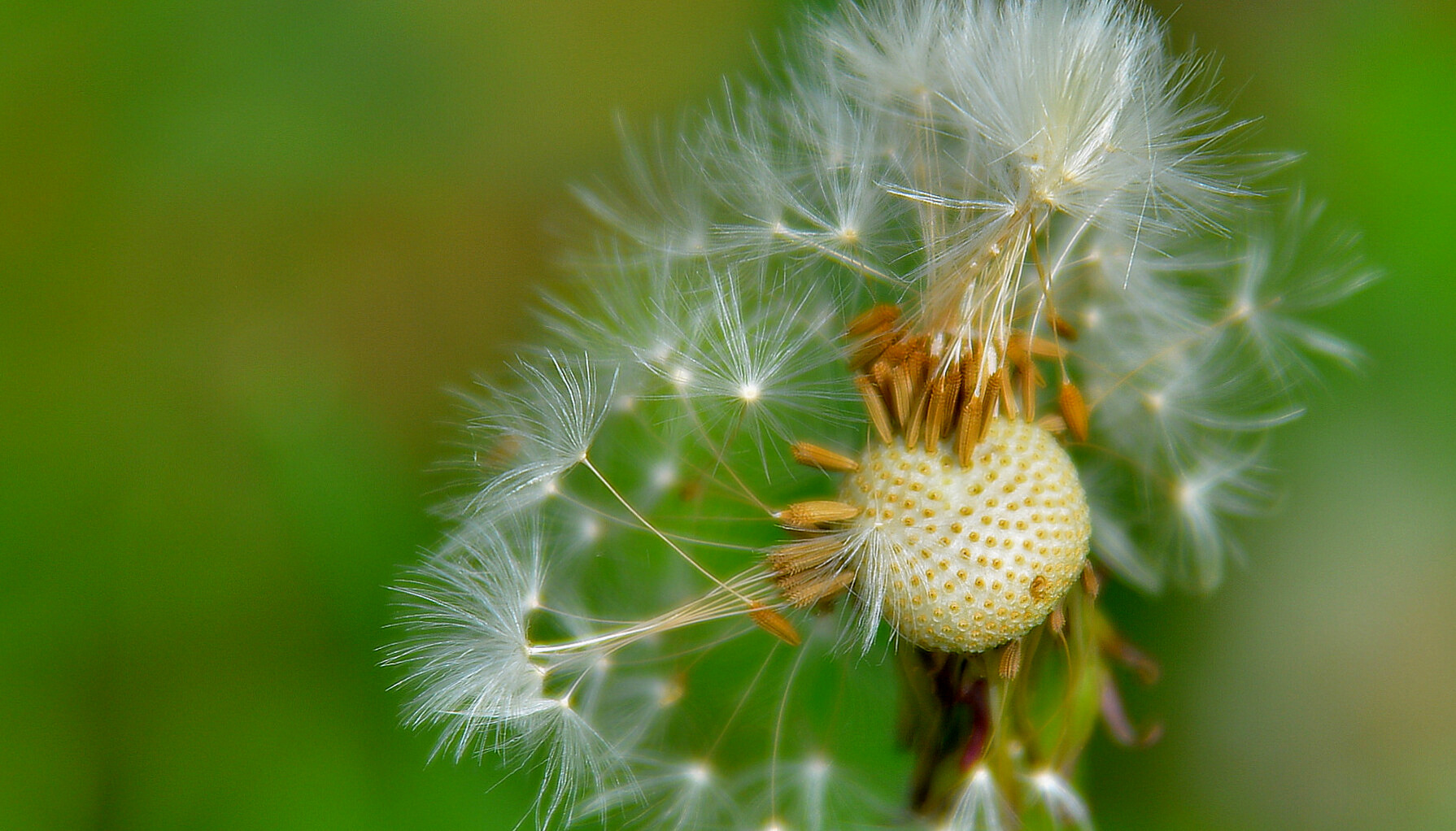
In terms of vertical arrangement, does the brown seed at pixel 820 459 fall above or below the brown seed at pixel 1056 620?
above

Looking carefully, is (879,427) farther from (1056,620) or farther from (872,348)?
(1056,620)

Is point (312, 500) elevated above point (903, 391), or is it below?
below

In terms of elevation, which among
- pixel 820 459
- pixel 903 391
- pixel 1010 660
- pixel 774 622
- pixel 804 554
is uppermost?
pixel 903 391

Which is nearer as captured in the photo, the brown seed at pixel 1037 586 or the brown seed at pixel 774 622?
the brown seed at pixel 1037 586

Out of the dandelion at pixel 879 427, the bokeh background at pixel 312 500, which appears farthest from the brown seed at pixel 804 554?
the bokeh background at pixel 312 500

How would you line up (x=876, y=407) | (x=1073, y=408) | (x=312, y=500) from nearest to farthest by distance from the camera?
(x=876, y=407) < (x=1073, y=408) < (x=312, y=500)

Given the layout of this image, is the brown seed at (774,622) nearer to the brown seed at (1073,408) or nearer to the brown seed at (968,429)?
the brown seed at (968,429)

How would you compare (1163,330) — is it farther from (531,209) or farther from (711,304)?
(531,209)

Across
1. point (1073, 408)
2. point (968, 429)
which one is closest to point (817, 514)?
point (968, 429)
